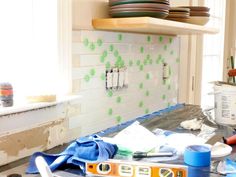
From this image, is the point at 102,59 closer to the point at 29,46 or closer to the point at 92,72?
the point at 92,72

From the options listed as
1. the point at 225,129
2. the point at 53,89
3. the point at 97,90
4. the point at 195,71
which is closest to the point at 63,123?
the point at 53,89

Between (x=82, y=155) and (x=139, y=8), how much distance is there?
0.73 metres

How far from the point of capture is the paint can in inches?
42.7

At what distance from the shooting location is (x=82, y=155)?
3.15 feet

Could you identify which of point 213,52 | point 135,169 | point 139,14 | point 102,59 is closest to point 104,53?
point 102,59

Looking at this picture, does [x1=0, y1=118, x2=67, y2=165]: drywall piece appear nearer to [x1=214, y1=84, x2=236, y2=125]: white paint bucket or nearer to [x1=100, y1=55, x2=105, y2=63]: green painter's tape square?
[x1=100, y1=55, x2=105, y2=63]: green painter's tape square

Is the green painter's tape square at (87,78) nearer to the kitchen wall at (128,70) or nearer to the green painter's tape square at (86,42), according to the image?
the kitchen wall at (128,70)

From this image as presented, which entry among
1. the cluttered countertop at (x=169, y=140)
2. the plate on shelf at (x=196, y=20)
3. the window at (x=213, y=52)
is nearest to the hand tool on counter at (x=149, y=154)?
the cluttered countertop at (x=169, y=140)

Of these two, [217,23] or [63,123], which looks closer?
[63,123]

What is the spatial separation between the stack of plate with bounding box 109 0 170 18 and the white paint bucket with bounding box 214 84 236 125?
1.48ft

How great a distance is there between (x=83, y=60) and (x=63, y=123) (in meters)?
0.31

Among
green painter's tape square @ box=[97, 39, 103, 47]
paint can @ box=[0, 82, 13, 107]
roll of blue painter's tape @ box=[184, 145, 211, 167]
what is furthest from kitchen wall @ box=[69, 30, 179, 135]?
roll of blue painter's tape @ box=[184, 145, 211, 167]

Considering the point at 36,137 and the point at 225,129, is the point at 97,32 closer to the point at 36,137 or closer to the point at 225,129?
the point at 36,137

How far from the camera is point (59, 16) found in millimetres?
1293
